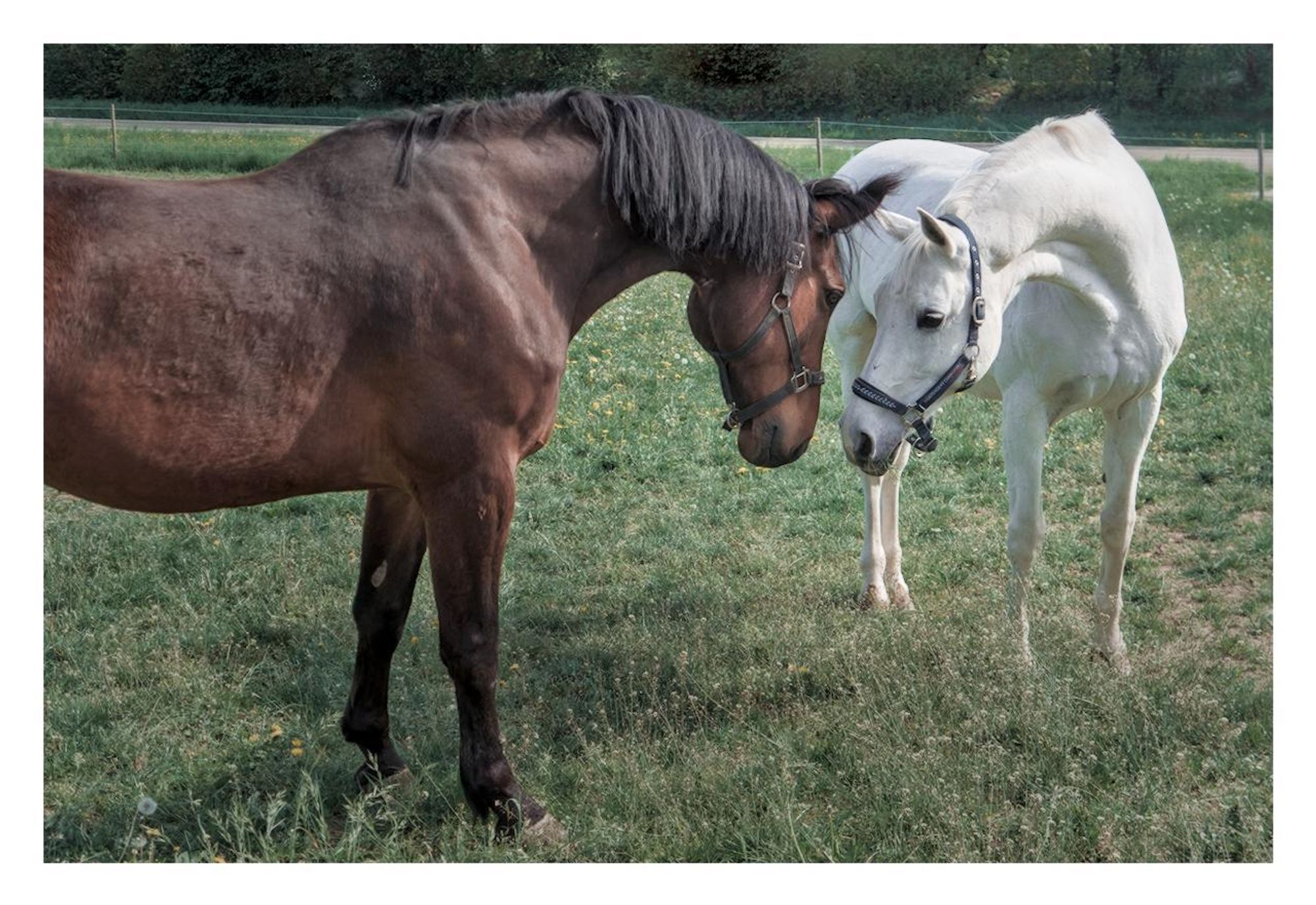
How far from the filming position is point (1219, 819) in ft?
10.6

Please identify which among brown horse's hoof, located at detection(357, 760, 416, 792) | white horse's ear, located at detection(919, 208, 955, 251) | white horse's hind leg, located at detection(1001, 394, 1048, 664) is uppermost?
white horse's ear, located at detection(919, 208, 955, 251)

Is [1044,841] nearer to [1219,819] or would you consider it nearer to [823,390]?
[1219,819]

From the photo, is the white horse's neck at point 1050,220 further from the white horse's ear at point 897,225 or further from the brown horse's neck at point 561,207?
the brown horse's neck at point 561,207

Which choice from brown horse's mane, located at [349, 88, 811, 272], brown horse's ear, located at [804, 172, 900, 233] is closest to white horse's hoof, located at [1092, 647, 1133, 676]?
brown horse's ear, located at [804, 172, 900, 233]

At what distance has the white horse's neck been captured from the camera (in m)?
3.83

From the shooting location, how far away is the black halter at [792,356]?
3.53 m

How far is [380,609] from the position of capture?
3.71 metres

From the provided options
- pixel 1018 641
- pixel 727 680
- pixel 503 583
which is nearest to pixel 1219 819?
pixel 1018 641

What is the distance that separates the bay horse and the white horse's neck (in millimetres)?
407

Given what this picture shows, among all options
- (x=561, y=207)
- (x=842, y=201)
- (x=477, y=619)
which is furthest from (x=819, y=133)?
(x=477, y=619)

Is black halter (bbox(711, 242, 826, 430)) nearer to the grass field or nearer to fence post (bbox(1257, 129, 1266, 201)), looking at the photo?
the grass field

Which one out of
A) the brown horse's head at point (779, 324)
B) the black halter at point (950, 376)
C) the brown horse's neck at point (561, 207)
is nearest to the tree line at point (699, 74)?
the brown horse's neck at point (561, 207)

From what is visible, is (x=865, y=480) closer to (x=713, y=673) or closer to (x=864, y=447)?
(x=713, y=673)

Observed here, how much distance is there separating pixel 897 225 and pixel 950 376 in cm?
60
